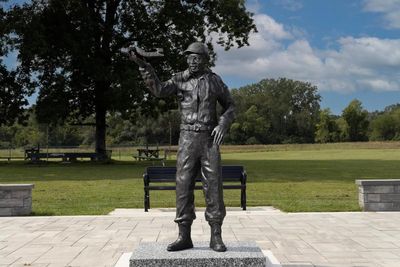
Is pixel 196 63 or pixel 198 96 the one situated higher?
pixel 196 63

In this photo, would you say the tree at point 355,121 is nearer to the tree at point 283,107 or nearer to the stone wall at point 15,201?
the tree at point 283,107

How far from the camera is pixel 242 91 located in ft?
381

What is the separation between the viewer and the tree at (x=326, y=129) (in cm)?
9738

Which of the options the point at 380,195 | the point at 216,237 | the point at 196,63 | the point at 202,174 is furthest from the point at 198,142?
the point at 380,195

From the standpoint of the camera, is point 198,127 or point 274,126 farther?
point 274,126

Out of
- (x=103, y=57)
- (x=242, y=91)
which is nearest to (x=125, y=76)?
(x=103, y=57)

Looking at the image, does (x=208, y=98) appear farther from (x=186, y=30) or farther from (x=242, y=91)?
(x=242, y=91)

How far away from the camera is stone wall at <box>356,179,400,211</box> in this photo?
441 inches

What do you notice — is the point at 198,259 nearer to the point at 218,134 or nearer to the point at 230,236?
the point at 218,134

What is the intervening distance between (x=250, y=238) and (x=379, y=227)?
2.51 meters

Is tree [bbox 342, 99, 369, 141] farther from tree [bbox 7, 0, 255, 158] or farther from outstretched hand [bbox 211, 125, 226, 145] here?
outstretched hand [bbox 211, 125, 226, 145]

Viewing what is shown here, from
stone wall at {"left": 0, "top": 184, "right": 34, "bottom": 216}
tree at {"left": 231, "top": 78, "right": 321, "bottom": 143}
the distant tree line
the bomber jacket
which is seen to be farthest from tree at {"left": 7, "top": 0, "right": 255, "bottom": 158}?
tree at {"left": 231, "top": 78, "right": 321, "bottom": 143}

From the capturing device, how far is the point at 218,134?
575 centimetres

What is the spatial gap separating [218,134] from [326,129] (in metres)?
95.8
